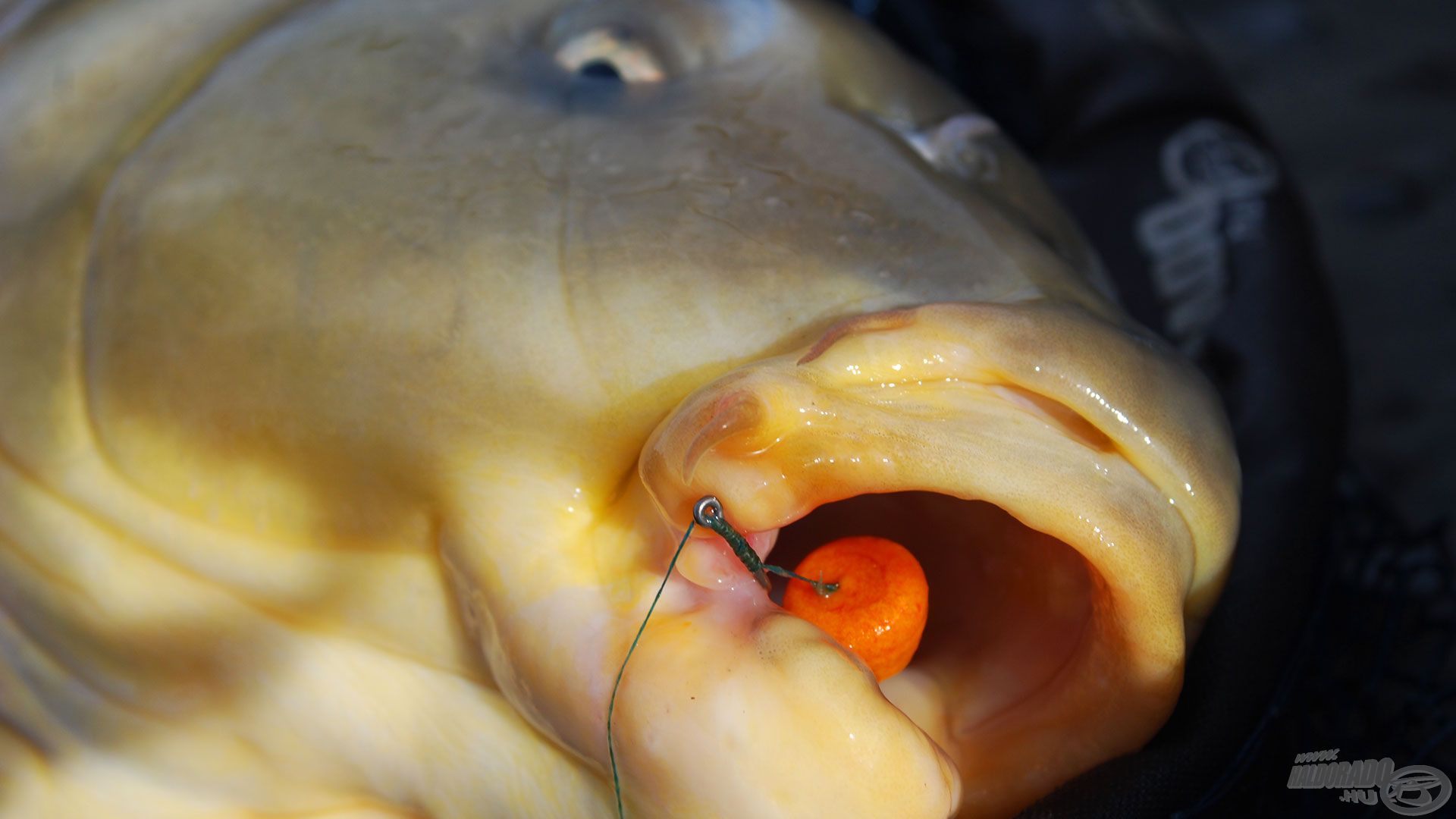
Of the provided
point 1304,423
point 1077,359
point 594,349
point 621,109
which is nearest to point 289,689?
point 594,349

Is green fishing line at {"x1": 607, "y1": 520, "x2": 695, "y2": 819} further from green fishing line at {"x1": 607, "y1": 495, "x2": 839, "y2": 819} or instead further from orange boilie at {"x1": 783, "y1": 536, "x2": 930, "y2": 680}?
orange boilie at {"x1": 783, "y1": 536, "x2": 930, "y2": 680}

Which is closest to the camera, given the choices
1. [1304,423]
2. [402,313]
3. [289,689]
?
[402,313]

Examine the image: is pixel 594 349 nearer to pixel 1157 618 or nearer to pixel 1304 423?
pixel 1157 618

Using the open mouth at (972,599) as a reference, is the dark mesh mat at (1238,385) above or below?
below

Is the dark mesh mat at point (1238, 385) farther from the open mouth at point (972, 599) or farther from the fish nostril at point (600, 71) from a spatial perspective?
the fish nostril at point (600, 71)

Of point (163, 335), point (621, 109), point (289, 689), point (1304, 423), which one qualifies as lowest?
point (1304, 423)

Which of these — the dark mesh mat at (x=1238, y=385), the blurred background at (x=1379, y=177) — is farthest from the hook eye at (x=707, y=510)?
the blurred background at (x=1379, y=177)
